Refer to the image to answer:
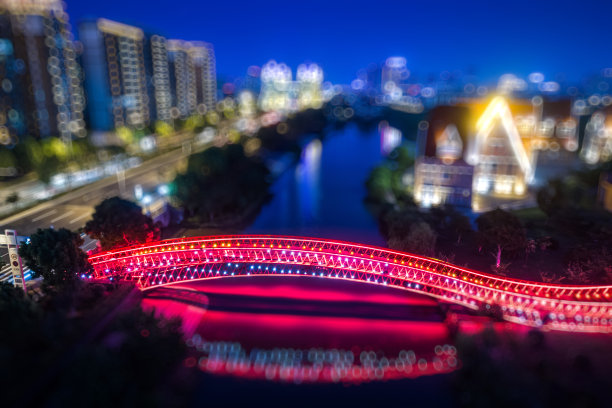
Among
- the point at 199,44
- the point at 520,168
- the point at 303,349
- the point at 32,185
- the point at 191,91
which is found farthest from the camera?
the point at 199,44

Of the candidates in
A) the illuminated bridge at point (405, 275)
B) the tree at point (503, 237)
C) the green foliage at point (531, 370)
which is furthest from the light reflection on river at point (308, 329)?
the tree at point (503, 237)

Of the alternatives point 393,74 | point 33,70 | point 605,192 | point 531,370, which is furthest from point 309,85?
point 531,370

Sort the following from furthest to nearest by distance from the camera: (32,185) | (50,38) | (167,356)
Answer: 1. (50,38)
2. (32,185)
3. (167,356)

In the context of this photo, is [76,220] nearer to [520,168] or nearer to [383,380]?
[383,380]

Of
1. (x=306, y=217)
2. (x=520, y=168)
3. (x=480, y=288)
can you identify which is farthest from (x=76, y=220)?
(x=520, y=168)

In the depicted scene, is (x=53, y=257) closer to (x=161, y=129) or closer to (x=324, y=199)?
(x=324, y=199)

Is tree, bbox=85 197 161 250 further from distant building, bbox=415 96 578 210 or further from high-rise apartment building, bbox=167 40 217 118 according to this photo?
high-rise apartment building, bbox=167 40 217 118

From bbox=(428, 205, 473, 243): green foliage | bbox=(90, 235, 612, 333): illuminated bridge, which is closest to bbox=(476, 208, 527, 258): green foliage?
bbox=(428, 205, 473, 243): green foliage
